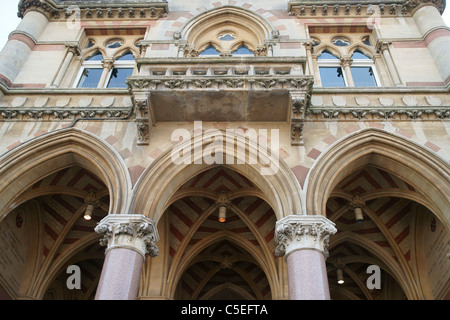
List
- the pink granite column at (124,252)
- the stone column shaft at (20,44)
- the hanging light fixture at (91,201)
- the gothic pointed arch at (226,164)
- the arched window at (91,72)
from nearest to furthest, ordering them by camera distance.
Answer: the pink granite column at (124,252) → the gothic pointed arch at (226,164) → the hanging light fixture at (91,201) → the stone column shaft at (20,44) → the arched window at (91,72)

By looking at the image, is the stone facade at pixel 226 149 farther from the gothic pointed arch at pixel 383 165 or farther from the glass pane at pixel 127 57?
the glass pane at pixel 127 57

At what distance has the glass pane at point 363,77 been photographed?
497 inches

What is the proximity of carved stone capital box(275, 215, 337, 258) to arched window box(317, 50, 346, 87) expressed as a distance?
19.0 feet

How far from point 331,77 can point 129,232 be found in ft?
27.6

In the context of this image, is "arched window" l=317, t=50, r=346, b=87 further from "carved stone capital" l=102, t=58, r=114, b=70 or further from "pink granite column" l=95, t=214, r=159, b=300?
"pink granite column" l=95, t=214, r=159, b=300

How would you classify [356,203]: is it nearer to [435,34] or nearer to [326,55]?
[326,55]

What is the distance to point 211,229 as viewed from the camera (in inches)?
531

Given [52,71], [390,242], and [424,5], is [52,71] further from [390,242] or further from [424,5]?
[424,5]

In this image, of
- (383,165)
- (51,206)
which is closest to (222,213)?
(383,165)

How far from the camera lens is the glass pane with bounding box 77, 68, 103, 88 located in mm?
13094

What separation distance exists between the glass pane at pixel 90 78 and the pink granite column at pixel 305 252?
8291mm

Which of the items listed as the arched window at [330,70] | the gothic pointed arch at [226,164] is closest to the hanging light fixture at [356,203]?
the gothic pointed arch at [226,164]

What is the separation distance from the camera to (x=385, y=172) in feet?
36.6
